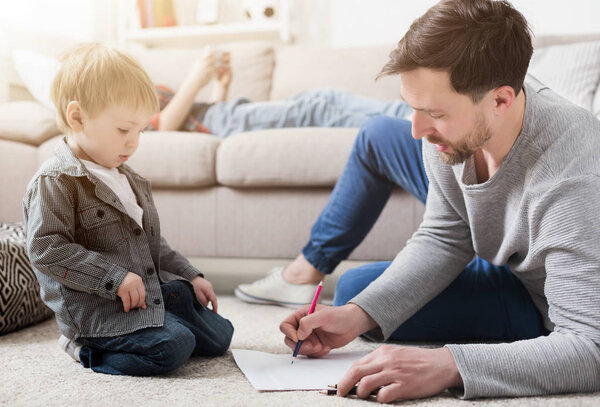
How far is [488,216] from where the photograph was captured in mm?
1002

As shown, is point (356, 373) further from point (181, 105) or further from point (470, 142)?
point (181, 105)

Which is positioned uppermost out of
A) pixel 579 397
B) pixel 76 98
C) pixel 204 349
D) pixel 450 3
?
pixel 450 3

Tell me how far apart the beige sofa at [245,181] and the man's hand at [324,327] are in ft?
2.55

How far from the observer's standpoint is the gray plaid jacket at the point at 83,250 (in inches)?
37.5

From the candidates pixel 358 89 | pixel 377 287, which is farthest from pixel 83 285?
pixel 358 89

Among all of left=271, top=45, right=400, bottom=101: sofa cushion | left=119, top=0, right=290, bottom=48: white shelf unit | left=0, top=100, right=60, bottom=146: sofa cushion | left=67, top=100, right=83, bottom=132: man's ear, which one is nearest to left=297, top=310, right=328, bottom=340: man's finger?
left=67, top=100, right=83, bottom=132: man's ear

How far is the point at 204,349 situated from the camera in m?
1.08

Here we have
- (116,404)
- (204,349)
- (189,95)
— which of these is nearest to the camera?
(116,404)

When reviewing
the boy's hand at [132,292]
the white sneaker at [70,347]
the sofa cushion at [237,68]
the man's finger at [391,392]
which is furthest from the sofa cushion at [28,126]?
the man's finger at [391,392]

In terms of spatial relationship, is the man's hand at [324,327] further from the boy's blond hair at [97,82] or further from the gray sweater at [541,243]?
the boy's blond hair at [97,82]

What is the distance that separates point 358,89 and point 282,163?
0.81m

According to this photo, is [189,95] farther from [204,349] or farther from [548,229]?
[548,229]

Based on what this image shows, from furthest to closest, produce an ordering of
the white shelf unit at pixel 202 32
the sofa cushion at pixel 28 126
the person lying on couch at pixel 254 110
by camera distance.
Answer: the white shelf unit at pixel 202 32
the person lying on couch at pixel 254 110
the sofa cushion at pixel 28 126

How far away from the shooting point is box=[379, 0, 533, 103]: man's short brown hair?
854 mm
